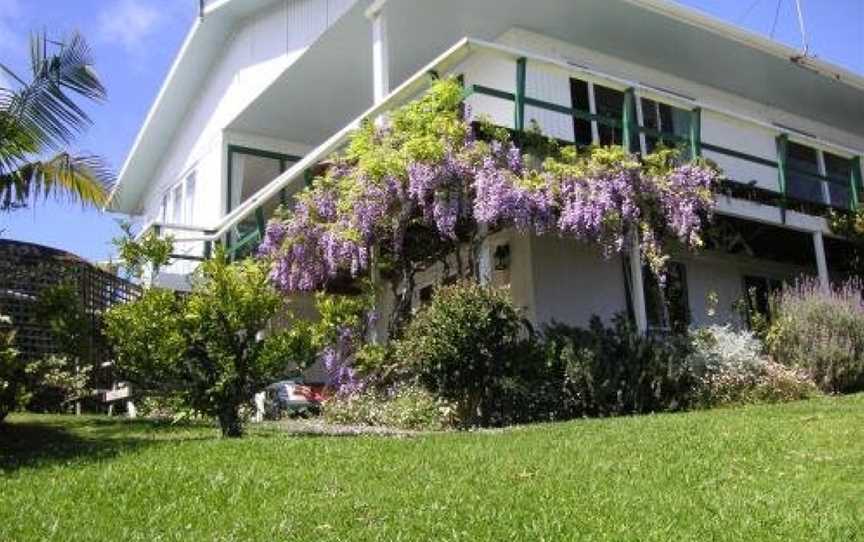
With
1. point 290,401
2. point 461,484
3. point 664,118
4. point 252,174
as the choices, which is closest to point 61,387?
point 290,401

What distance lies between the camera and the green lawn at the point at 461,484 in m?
5.61

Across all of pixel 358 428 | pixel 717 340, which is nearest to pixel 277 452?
pixel 358 428

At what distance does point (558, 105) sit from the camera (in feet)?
51.1

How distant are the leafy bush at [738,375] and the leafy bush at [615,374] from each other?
0.28m

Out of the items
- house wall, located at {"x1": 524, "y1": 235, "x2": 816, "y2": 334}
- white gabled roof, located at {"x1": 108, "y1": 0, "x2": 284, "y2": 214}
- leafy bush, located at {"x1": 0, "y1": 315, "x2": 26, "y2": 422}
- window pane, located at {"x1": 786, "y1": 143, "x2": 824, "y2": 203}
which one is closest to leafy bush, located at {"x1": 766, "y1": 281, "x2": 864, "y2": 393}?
house wall, located at {"x1": 524, "y1": 235, "x2": 816, "y2": 334}

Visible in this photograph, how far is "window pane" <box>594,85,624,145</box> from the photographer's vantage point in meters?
17.8

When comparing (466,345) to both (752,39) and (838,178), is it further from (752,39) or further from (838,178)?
(838,178)

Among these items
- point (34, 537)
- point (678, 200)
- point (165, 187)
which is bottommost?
point (34, 537)

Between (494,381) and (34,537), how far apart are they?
6.99 m

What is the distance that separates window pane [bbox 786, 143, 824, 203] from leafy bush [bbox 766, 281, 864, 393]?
19.7 ft

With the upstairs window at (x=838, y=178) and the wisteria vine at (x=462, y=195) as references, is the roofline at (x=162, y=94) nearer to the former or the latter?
the wisteria vine at (x=462, y=195)

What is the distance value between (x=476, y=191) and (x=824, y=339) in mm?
5420

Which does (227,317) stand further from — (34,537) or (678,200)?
(678,200)

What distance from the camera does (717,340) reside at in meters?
13.7
